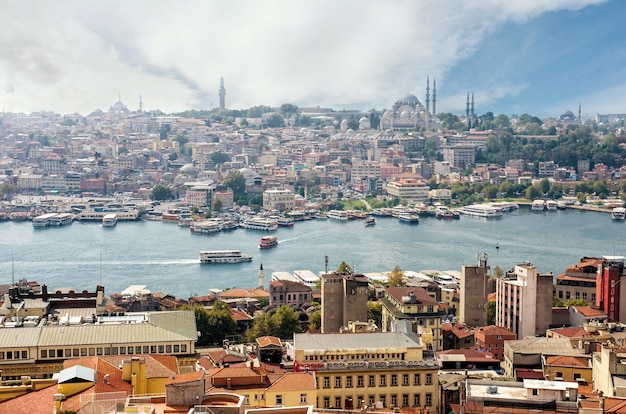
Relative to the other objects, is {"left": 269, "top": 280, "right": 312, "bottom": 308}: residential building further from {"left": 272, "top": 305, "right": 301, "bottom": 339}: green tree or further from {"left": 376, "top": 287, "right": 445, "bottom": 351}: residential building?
{"left": 376, "top": 287, "right": 445, "bottom": 351}: residential building

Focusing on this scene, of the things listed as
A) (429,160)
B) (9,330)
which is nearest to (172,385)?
(9,330)

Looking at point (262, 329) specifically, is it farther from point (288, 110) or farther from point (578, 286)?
point (288, 110)

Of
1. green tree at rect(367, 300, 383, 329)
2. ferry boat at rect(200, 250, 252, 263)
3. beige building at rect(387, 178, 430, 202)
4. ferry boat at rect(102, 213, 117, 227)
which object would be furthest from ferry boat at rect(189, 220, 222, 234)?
green tree at rect(367, 300, 383, 329)

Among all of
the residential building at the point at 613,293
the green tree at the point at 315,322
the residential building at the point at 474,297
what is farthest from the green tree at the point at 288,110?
the residential building at the point at 613,293

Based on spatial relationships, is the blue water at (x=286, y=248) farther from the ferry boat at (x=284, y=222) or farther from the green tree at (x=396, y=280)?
the green tree at (x=396, y=280)

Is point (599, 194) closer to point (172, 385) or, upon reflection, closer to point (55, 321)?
point (55, 321)

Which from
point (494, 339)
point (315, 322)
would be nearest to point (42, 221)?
point (315, 322)
